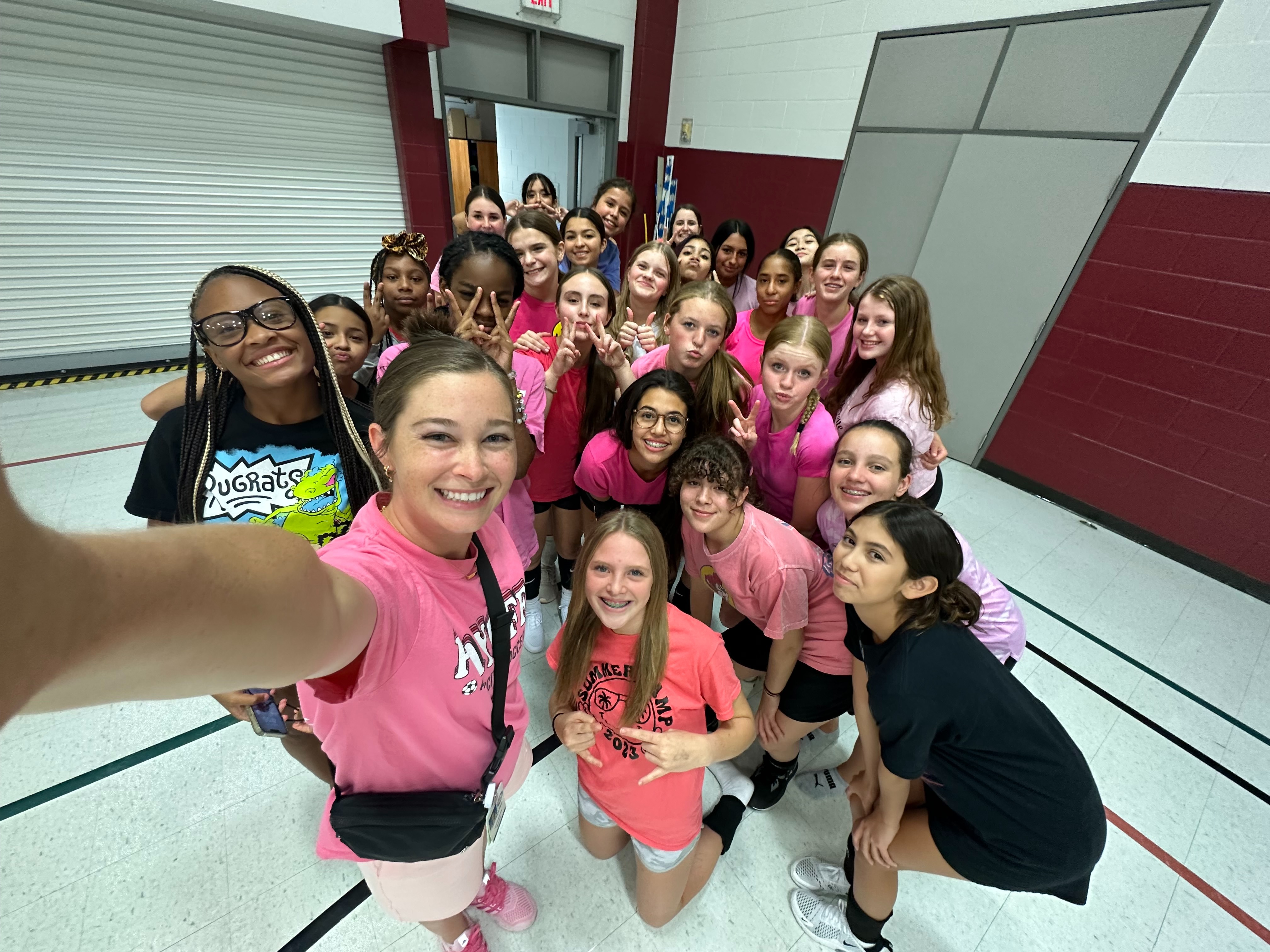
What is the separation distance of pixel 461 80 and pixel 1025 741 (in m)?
7.01

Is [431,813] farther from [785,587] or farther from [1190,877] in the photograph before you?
[1190,877]

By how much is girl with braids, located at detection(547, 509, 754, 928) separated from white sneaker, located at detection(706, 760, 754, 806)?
0.36 m

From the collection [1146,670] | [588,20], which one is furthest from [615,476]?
[588,20]

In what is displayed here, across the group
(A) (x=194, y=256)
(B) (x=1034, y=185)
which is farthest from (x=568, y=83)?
(B) (x=1034, y=185)

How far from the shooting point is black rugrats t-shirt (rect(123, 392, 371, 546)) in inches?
49.2

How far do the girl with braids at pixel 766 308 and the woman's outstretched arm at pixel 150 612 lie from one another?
2558 millimetres

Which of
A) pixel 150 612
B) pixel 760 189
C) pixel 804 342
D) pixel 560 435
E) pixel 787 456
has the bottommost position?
pixel 560 435

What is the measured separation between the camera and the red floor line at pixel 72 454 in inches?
123

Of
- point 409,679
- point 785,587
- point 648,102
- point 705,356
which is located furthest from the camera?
point 648,102

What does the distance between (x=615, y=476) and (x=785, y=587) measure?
0.83 metres

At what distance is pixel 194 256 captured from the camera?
184 inches

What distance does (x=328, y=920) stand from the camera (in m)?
1.49

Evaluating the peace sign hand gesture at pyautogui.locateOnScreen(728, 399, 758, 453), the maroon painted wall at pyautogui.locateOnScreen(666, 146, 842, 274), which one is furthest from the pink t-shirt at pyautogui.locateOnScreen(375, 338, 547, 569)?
the maroon painted wall at pyautogui.locateOnScreen(666, 146, 842, 274)

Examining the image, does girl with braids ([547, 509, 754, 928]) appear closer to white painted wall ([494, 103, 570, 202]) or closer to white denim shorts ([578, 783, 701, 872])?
white denim shorts ([578, 783, 701, 872])
